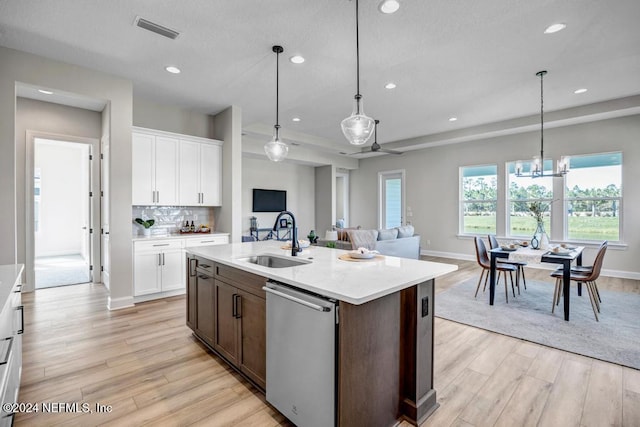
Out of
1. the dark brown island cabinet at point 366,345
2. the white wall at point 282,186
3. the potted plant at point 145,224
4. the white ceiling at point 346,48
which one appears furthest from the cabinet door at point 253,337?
the white wall at point 282,186

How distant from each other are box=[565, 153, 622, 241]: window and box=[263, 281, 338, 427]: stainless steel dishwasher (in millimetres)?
6530

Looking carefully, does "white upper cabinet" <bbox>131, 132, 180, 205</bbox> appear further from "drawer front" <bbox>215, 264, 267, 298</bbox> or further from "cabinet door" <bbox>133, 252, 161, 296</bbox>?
"drawer front" <bbox>215, 264, 267, 298</bbox>

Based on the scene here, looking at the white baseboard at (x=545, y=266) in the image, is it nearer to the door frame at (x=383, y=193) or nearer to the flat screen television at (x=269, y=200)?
the door frame at (x=383, y=193)

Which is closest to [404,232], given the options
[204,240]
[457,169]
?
[457,169]

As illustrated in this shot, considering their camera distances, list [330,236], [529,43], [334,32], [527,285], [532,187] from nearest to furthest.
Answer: [334,32], [529,43], [527,285], [330,236], [532,187]

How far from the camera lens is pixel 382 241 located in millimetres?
5453

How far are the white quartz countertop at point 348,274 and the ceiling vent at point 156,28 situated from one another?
2130mm

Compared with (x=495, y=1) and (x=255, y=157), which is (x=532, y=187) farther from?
(x=255, y=157)

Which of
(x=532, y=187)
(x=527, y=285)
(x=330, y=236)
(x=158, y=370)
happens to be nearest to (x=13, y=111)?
(x=158, y=370)

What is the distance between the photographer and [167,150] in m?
4.48

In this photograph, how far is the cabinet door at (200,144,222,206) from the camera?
4855 millimetres

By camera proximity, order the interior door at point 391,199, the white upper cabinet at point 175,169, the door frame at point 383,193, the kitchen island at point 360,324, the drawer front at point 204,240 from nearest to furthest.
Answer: the kitchen island at point 360,324, the white upper cabinet at point 175,169, the drawer front at point 204,240, the door frame at point 383,193, the interior door at point 391,199

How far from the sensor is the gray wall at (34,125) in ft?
14.3

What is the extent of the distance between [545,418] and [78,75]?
5353 mm
